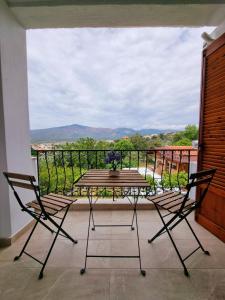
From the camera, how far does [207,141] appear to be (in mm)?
2316

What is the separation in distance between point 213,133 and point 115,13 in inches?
73.7

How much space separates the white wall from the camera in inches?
74.0

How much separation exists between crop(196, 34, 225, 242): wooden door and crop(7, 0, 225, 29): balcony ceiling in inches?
15.1

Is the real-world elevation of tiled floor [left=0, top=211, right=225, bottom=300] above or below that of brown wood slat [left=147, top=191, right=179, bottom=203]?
below

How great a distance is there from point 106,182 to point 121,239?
787 mm

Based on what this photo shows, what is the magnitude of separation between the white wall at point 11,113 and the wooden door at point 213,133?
2.38 metres

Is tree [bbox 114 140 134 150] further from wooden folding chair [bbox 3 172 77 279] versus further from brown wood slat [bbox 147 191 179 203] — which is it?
wooden folding chair [bbox 3 172 77 279]

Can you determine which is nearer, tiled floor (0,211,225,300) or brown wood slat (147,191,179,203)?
tiled floor (0,211,225,300)

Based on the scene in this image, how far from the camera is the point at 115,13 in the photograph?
2.06m

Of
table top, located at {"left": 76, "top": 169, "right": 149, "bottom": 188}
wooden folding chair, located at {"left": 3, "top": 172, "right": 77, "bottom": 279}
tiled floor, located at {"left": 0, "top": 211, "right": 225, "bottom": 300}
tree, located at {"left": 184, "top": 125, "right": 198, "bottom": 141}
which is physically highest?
tree, located at {"left": 184, "top": 125, "right": 198, "bottom": 141}

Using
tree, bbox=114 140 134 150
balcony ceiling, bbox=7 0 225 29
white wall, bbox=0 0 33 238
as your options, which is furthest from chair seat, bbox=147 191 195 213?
balcony ceiling, bbox=7 0 225 29

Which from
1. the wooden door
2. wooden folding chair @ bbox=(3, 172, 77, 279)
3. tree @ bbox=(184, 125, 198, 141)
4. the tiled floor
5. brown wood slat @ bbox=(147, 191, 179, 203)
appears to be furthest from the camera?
tree @ bbox=(184, 125, 198, 141)

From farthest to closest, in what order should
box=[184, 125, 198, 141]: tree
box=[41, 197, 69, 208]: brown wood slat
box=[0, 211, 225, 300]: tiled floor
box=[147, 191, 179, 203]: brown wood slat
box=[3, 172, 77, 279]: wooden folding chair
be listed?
box=[184, 125, 198, 141]: tree
box=[147, 191, 179, 203]: brown wood slat
box=[41, 197, 69, 208]: brown wood slat
box=[3, 172, 77, 279]: wooden folding chair
box=[0, 211, 225, 300]: tiled floor

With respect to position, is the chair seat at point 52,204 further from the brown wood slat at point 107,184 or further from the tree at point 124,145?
the tree at point 124,145
